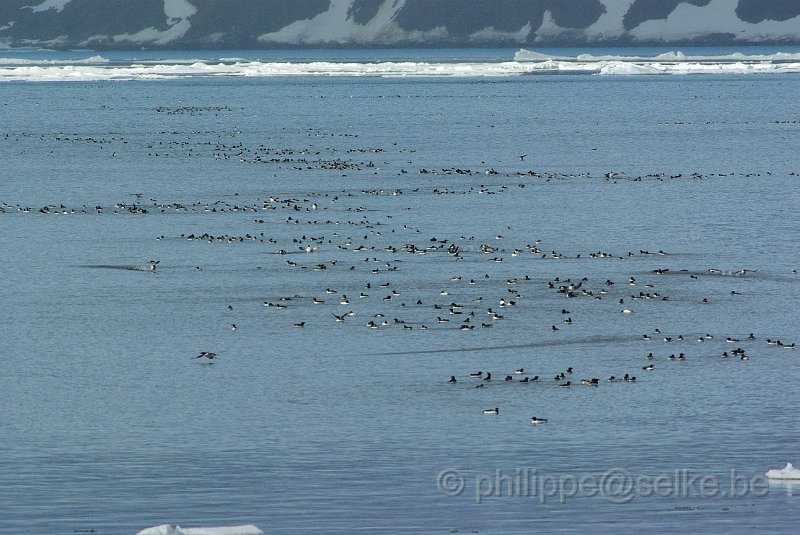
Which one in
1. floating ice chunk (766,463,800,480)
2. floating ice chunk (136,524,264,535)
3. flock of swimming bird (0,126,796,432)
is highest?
floating ice chunk (136,524,264,535)

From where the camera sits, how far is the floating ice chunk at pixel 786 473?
13789 millimetres

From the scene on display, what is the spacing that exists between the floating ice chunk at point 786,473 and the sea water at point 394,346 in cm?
15

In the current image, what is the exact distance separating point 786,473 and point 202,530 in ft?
19.2

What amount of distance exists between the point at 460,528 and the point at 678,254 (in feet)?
52.1

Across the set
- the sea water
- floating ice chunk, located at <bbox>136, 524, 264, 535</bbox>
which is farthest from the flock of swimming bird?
floating ice chunk, located at <bbox>136, 524, 264, 535</bbox>

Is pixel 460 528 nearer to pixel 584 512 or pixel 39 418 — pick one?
pixel 584 512

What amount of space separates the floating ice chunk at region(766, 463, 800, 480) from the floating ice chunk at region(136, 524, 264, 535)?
5216mm

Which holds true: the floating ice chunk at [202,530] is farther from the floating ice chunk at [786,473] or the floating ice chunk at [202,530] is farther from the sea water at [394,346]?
the floating ice chunk at [786,473]

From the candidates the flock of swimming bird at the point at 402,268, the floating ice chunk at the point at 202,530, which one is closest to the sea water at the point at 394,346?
the flock of swimming bird at the point at 402,268

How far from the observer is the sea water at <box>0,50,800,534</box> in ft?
44.4

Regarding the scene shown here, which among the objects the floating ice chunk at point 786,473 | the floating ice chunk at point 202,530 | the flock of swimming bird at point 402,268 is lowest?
the flock of swimming bird at point 402,268

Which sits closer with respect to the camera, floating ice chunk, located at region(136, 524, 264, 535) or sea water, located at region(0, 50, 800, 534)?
floating ice chunk, located at region(136, 524, 264, 535)

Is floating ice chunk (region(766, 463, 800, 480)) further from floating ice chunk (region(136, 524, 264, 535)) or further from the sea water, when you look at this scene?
floating ice chunk (region(136, 524, 264, 535))

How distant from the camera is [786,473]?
45.3 ft
